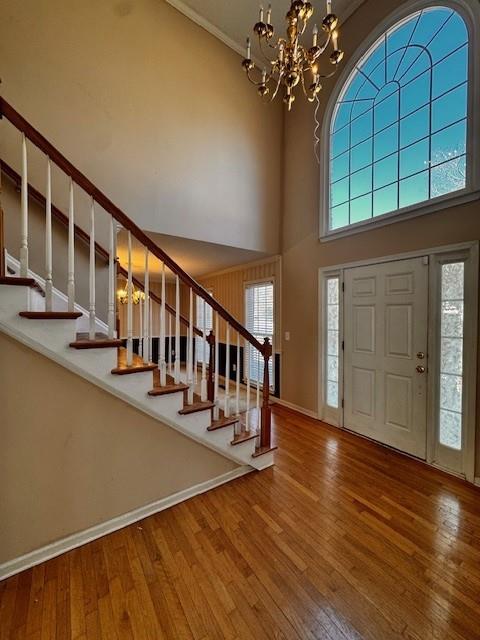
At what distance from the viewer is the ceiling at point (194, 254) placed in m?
3.45

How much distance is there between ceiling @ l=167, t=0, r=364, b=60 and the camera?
10.6 feet

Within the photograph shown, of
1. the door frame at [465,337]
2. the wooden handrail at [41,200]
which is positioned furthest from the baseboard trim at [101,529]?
the wooden handrail at [41,200]

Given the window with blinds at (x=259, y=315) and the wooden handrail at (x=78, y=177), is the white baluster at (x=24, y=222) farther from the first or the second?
the window with blinds at (x=259, y=315)

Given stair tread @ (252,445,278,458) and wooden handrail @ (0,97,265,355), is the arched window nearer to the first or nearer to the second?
wooden handrail @ (0,97,265,355)

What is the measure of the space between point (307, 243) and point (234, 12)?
2958mm

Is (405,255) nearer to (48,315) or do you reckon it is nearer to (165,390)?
(165,390)

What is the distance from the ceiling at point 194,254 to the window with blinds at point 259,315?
0.55 metres

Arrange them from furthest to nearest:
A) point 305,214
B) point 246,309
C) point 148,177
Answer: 1. point 246,309
2. point 305,214
3. point 148,177

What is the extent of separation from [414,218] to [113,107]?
334 centimetres

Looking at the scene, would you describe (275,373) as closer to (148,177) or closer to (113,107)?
(148,177)

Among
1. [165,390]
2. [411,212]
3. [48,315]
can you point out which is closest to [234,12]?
[411,212]

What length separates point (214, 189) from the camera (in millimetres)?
3496

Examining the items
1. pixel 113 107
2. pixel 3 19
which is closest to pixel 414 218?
pixel 113 107

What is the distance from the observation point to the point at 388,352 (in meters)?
3.00
